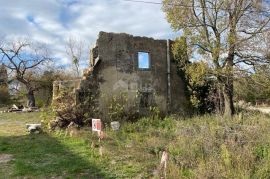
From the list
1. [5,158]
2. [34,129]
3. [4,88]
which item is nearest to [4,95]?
[4,88]

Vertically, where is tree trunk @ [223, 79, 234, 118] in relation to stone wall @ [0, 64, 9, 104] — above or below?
below

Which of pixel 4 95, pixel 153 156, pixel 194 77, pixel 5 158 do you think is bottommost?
pixel 5 158

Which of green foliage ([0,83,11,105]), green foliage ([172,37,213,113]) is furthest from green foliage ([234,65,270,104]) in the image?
green foliage ([0,83,11,105])

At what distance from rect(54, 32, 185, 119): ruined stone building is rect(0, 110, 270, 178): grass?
608cm

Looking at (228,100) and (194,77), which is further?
(228,100)

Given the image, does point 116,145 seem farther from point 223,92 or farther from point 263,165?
point 223,92

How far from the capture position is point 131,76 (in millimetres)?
20875

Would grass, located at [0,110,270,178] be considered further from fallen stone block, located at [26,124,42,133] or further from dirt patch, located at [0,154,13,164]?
fallen stone block, located at [26,124,42,133]

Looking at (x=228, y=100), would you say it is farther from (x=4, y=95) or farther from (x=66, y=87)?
(x=4, y=95)

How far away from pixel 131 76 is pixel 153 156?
10740 mm

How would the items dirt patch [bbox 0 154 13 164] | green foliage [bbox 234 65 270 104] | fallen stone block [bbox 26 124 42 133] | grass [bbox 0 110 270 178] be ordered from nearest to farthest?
grass [bbox 0 110 270 178] < dirt patch [bbox 0 154 13 164] < fallen stone block [bbox 26 124 42 133] < green foliage [bbox 234 65 270 104]

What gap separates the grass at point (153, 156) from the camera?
25.8 ft

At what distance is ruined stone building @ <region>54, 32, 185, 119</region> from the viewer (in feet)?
65.0

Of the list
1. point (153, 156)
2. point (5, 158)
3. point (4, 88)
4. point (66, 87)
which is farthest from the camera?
point (4, 88)
